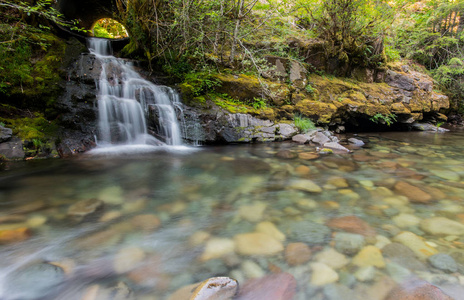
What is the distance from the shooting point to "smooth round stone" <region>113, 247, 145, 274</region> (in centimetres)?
164

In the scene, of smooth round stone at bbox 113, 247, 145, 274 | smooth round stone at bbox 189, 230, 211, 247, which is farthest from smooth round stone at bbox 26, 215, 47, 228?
smooth round stone at bbox 189, 230, 211, 247

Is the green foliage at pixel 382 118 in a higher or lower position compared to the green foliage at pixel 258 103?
lower

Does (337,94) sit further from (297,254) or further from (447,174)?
(297,254)

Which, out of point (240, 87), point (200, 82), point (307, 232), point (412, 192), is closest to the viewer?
point (307, 232)

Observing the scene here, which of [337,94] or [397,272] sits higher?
[337,94]

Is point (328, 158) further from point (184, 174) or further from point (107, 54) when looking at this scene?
point (107, 54)

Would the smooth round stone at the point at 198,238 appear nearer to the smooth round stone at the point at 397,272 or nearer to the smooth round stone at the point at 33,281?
the smooth round stone at the point at 33,281

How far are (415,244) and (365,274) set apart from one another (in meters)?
0.70

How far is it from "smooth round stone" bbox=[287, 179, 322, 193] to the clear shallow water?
16mm

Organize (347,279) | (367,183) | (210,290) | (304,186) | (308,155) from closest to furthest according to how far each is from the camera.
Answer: (210,290) → (347,279) → (304,186) → (367,183) → (308,155)

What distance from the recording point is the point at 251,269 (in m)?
1.64

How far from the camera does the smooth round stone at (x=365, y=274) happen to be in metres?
1.54

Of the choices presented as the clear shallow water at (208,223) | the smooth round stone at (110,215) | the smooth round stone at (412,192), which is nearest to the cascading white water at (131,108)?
the clear shallow water at (208,223)

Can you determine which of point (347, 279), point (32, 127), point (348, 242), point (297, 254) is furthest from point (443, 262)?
point (32, 127)
